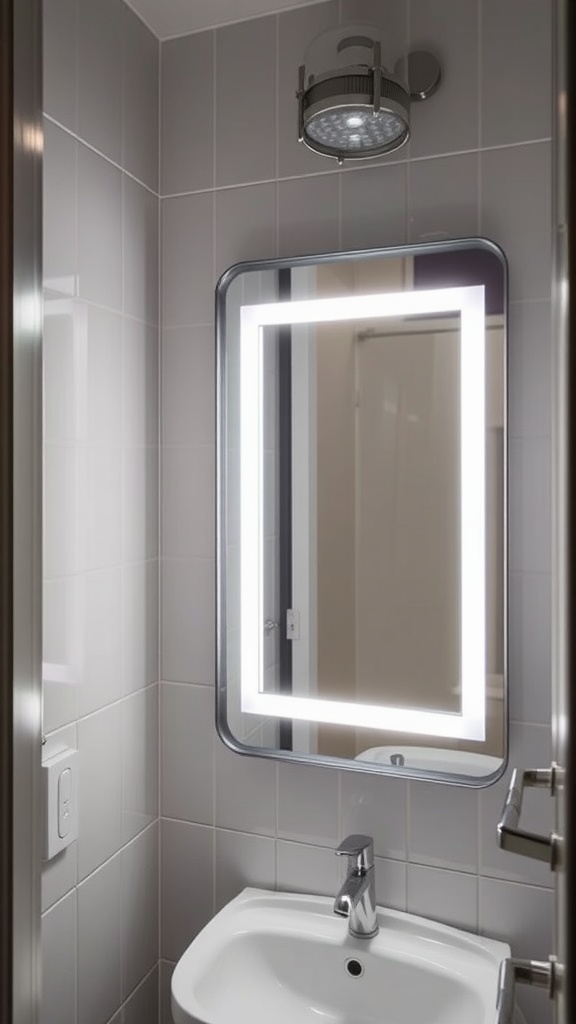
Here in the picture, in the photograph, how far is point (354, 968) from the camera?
1231 millimetres

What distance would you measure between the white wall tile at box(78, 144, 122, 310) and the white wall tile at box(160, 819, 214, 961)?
1.00m

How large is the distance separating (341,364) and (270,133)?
45 centimetres

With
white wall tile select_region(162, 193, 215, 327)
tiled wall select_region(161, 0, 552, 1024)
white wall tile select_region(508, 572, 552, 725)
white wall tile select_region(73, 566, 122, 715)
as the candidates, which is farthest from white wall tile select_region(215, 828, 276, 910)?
white wall tile select_region(162, 193, 215, 327)

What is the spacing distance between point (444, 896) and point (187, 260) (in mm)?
1236

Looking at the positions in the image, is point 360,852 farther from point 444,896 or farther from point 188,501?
point 188,501

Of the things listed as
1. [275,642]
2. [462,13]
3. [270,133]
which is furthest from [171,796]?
[462,13]

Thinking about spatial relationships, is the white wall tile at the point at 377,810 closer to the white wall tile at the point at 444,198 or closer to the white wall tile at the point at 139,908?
the white wall tile at the point at 139,908

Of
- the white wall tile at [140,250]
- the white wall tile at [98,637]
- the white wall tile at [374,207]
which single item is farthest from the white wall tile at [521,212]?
the white wall tile at [98,637]

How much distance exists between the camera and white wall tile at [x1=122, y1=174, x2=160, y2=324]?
1.37 m

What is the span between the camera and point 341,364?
1329 mm

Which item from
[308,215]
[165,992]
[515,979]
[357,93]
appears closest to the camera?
[515,979]

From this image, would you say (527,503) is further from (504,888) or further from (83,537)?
(83,537)

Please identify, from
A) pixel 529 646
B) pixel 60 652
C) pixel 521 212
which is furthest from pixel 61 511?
pixel 521 212

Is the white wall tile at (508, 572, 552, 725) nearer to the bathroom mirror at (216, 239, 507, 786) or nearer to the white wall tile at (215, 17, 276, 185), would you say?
the bathroom mirror at (216, 239, 507, 786)
